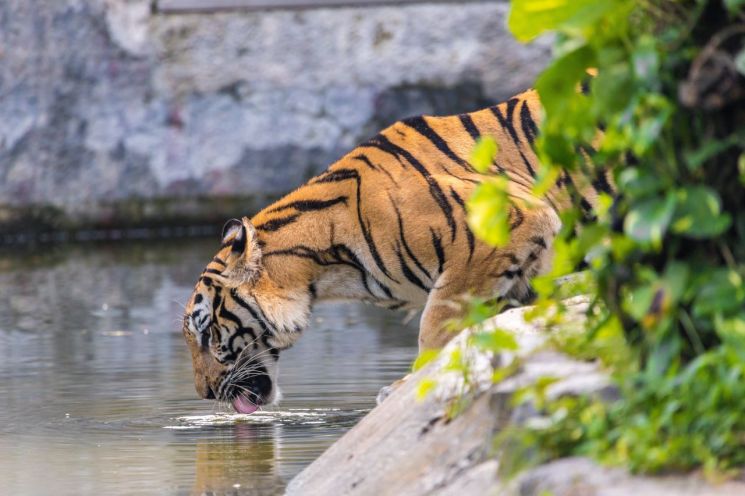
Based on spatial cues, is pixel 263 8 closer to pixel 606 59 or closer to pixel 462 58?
pixel 462 58

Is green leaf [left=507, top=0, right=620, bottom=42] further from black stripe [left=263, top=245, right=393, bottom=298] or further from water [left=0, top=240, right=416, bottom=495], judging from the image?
black stripe [left=263, top=245, right=393, bottom=298]

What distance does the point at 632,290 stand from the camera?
9.46ft

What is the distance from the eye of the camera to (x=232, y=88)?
47.4 ft

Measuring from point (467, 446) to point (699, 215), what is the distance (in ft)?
2.74

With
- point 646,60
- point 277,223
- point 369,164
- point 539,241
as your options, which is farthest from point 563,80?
point 277,223

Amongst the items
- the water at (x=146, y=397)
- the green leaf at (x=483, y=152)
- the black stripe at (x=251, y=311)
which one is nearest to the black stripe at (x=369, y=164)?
the black stripe at (x=251, y=311)

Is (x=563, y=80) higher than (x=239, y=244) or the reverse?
higher

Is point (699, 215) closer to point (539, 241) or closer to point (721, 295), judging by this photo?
point (721, 295)

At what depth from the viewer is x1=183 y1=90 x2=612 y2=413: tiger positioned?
18.3 feet

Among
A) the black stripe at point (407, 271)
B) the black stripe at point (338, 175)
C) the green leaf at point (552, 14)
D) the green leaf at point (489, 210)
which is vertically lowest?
the black stripe at point (407, 271)

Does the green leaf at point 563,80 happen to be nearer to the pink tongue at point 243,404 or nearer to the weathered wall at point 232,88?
the pink tongue at point 243,404

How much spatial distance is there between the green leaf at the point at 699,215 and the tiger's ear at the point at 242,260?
3.15 m

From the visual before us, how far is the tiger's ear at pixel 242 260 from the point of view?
5.73m

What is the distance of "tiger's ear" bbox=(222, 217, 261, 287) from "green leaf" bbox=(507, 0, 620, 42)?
9.03ft
